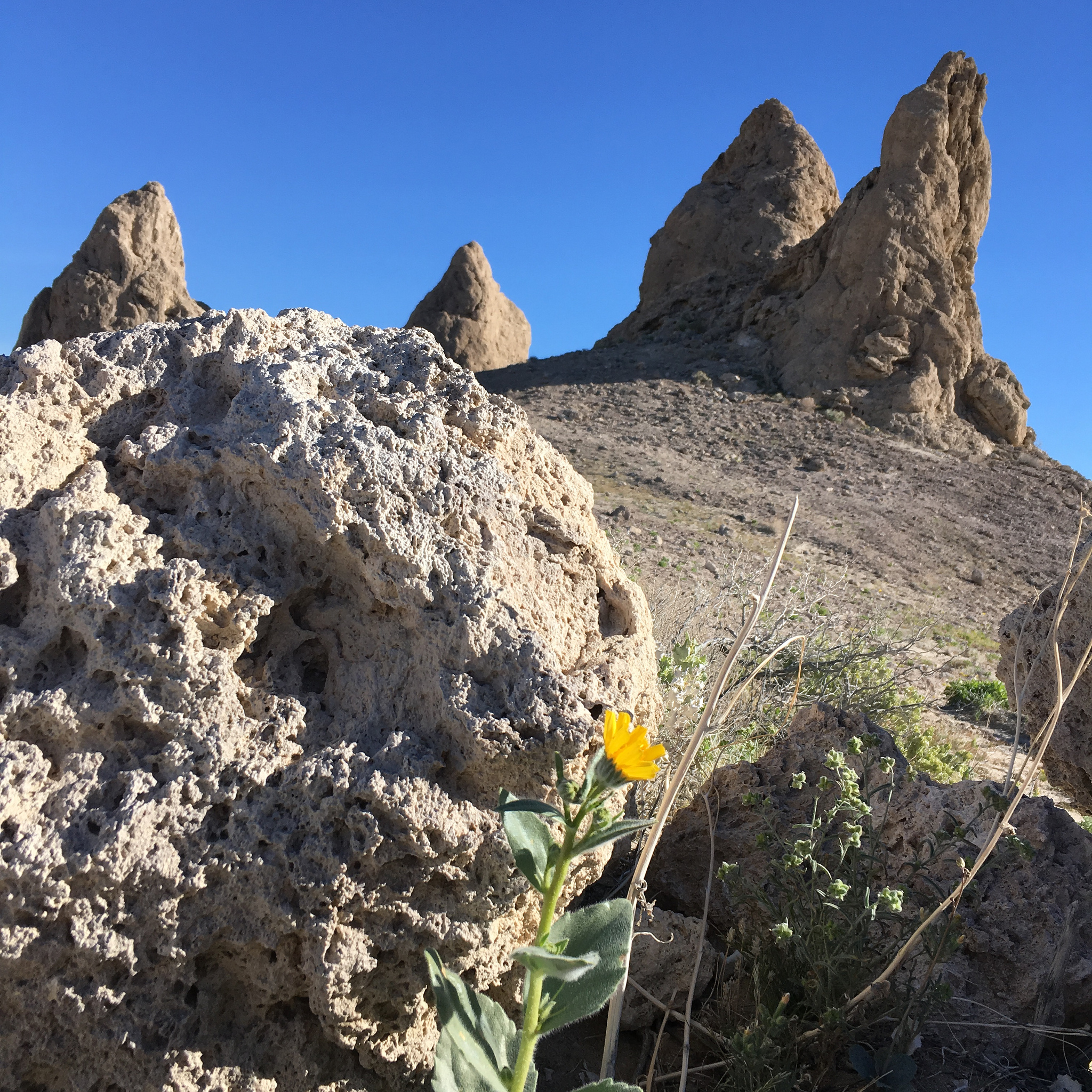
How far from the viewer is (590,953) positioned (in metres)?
1.18

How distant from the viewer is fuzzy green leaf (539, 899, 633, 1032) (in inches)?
47.5

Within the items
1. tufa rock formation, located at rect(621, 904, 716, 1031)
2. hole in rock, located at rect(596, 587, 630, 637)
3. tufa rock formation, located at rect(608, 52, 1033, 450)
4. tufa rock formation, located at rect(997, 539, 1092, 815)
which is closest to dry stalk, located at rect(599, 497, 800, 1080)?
tufa rock formation, located at rect(621, 904, 716, 1031)

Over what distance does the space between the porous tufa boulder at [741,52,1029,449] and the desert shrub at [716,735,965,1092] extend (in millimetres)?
14555

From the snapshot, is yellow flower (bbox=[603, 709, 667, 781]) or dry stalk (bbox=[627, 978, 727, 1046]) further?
dry stalk (bbox=[627, 978, 727, 1046])

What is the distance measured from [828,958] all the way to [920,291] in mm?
15964

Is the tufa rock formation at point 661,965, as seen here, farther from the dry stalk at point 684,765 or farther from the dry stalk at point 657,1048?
the dry stalk at point 684,765

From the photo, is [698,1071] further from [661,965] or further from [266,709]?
[266,709]

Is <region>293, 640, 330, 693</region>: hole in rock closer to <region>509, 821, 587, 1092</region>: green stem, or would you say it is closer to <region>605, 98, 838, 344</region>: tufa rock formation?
<region>509, 821, 587, 1092</region>: green stem

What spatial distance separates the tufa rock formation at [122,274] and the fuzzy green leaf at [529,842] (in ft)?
54.8

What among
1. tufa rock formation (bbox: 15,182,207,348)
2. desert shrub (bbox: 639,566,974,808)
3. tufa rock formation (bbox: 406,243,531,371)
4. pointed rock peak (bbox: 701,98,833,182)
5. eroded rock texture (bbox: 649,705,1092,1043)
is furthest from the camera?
tufa rock formation (bbox: 406,243,531,371)

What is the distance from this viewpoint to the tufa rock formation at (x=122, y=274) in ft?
52.5

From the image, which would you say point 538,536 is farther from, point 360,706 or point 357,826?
point 357,826

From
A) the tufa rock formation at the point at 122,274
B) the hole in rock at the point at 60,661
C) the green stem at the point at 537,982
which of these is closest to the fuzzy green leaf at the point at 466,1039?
the green stem at the point at 537,982

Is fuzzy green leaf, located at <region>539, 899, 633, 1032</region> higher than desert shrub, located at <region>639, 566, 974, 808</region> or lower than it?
lower
